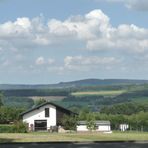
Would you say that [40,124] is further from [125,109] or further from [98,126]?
[125,109]

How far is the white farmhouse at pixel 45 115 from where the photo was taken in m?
102

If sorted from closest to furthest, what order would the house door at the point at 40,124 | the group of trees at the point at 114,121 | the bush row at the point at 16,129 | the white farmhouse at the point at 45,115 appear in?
the bush row at the point at 16,129 → the group of trees at the point at 114,121 → the white farmhouse at the point at 45,115 → the house door at the point at 40,124

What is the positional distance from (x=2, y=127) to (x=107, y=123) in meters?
33.0

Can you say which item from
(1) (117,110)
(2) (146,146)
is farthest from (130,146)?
(1) (117,110)

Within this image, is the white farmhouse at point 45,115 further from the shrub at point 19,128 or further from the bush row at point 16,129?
the shrub at point 19,128

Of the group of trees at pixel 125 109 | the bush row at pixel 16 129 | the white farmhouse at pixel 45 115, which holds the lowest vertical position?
the bush row at pixel 16 129

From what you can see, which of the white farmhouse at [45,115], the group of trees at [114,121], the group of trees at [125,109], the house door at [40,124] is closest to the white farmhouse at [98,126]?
the group of trees at [114,121]

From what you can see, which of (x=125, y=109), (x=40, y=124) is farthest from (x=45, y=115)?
(x=125, y=109)

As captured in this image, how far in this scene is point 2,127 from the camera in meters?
79.4

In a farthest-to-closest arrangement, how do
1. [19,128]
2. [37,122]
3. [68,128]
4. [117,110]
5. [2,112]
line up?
[117,110] → [37,122] → [2,112] → [68,128] → [19,128]

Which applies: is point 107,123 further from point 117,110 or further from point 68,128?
point 117,110

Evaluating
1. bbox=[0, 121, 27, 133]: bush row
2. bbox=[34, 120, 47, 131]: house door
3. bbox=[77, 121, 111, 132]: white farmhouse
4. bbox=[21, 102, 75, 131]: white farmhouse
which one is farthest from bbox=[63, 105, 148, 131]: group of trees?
bbox=[0, 121, 27, 133]: bush row

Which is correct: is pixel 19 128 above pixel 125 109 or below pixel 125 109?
below

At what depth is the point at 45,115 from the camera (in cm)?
10306
